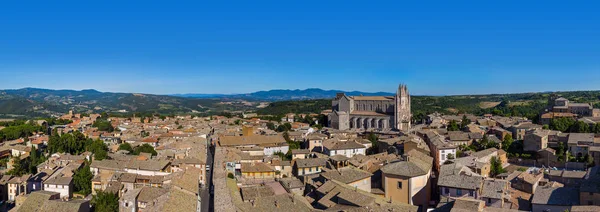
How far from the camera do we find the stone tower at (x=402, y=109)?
62772mm

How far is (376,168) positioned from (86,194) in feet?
77.3

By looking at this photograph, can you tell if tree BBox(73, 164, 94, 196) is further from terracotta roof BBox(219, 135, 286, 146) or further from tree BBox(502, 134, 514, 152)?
tree BBox(502, 134, 514, 152)

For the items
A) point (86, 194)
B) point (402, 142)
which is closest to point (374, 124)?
point (402, 142)

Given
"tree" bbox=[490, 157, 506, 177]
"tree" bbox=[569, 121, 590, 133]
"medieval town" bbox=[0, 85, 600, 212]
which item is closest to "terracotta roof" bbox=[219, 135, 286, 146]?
"medieval town" bbox=[0, 85, 600, 212]

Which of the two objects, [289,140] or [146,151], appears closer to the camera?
[146,151]

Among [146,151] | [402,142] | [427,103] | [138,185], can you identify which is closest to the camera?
[138,185]

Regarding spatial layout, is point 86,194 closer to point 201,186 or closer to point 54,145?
point 201,186

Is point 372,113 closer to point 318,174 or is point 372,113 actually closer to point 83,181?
point 318,174

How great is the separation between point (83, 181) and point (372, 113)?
143ft

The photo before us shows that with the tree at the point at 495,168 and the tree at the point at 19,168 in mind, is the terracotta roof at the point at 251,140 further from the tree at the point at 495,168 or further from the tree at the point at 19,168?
the tree at the point at 495,168

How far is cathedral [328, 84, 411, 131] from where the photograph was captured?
210 feet

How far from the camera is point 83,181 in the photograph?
3581 centimetres

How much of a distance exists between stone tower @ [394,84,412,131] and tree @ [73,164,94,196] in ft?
134

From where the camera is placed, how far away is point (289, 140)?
5106 centimetres
